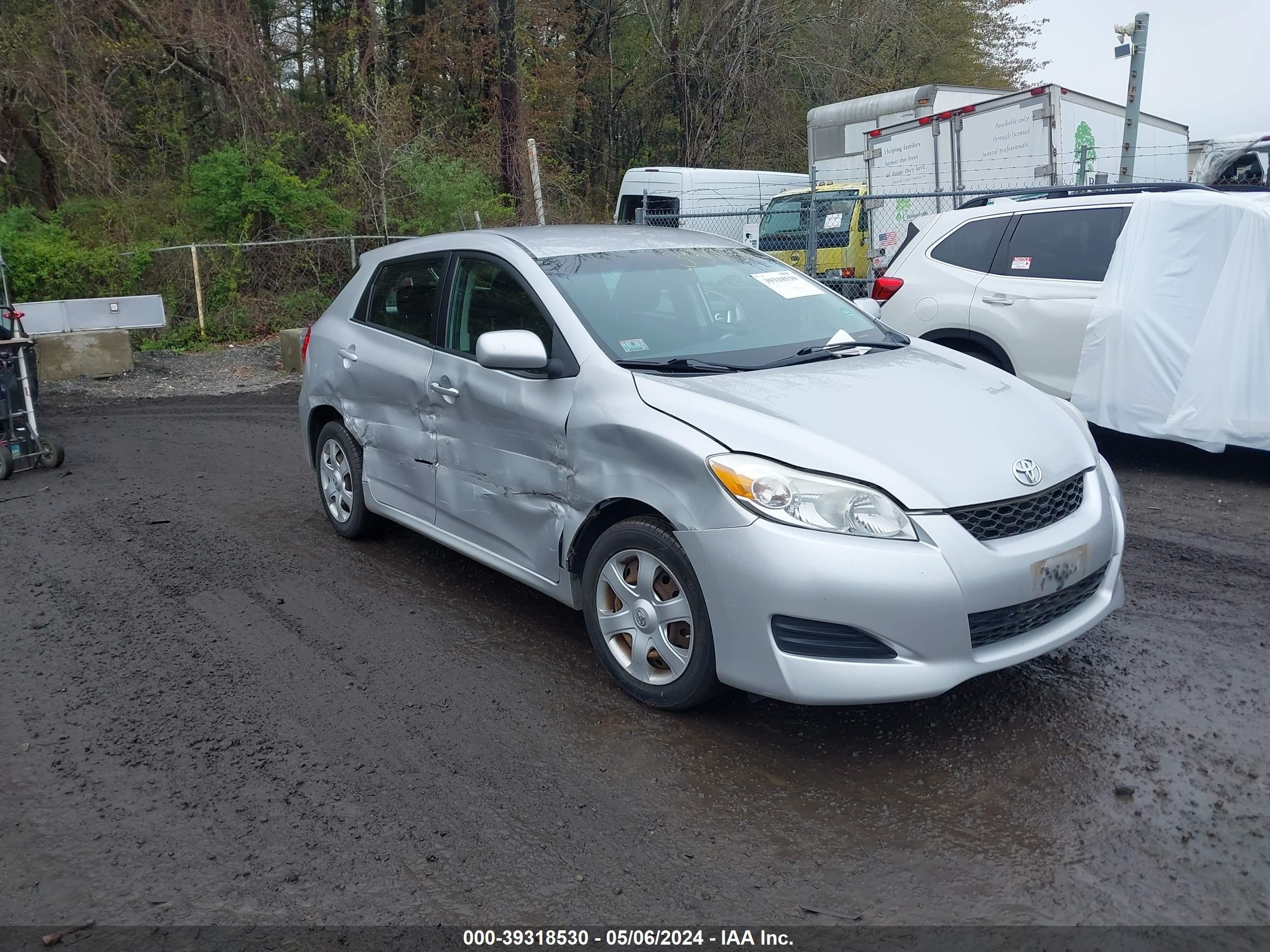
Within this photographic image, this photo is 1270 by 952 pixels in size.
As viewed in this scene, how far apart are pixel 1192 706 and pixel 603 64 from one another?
28101 millimetres

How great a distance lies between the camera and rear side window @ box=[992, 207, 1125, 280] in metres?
7.64

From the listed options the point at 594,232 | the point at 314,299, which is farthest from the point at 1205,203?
the point at 314,299

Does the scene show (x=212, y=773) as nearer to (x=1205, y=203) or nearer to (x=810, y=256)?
(x=1205, y=203)

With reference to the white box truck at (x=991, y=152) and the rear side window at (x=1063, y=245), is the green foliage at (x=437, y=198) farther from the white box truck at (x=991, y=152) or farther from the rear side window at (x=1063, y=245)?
the rear side window at (x=1063, y=245)

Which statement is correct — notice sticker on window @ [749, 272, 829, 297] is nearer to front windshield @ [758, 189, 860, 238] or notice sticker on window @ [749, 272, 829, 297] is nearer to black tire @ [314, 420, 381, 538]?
black tire @ [314, 420, 381, 538]

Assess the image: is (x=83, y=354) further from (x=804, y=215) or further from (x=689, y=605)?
(x=689, y=605)

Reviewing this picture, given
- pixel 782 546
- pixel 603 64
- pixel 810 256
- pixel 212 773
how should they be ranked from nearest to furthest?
1. pixel 782 546
2. pixel 212 773
3. pixel 810 256
4. pixel 603 64

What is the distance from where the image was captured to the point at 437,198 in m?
17.8

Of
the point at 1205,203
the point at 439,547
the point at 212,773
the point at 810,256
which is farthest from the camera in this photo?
the point at 810,256

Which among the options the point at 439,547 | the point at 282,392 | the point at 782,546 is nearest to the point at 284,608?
the point at 439,547

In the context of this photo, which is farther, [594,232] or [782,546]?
[594,232]

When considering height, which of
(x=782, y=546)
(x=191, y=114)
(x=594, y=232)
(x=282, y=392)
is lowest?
(x=282, y=392)

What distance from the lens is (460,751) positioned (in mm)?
3873

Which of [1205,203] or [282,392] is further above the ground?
[1205,203]
